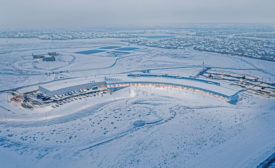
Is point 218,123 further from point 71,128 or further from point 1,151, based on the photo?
point 1,151

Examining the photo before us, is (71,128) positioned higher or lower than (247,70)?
lower

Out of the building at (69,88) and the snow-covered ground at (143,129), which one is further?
the building at (69,88)

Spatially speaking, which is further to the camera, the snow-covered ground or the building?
the building

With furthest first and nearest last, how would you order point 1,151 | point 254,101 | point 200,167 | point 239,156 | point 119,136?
point 254,101 < point 119,136 < point 1,151 < point 239,156 < point 200,167

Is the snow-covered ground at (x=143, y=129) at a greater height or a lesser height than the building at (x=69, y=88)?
lesser

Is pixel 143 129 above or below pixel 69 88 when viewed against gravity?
below

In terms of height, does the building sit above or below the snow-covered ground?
above

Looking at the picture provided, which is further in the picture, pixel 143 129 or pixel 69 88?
Answer: pixel 69 88

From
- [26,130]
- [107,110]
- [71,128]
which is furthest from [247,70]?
[26,130]
